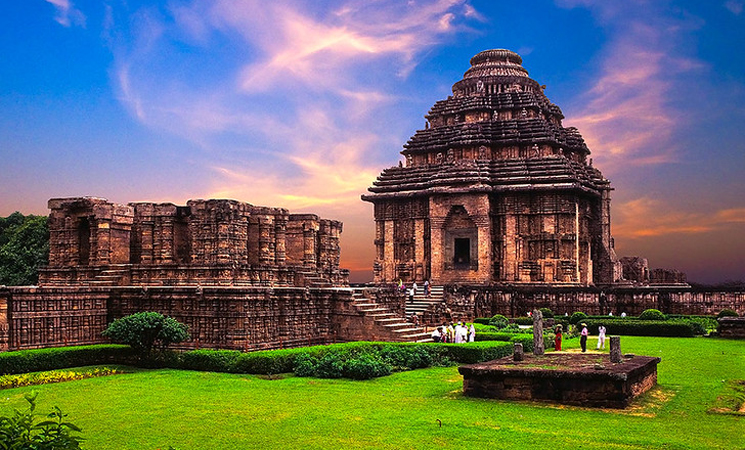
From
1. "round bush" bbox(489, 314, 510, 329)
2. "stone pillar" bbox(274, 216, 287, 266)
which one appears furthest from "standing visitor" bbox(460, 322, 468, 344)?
"stone pillar" bbox(274, 216, 287, 266)

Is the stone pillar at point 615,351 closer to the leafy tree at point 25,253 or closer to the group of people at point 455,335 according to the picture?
the group of people at point 455,335

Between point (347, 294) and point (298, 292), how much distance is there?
69.9 inches

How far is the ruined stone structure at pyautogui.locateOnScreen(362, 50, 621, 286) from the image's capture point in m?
40.0

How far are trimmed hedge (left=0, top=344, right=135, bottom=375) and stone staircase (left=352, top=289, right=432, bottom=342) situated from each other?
7.42 meters

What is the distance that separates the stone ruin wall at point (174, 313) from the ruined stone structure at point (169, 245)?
1612mm

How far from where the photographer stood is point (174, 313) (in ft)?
68.2

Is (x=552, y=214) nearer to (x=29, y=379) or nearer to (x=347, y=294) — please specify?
(x=347, y=294)

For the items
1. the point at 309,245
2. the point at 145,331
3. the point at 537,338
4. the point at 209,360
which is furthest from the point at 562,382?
the point at 309,245

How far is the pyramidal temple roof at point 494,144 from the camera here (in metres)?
40.7

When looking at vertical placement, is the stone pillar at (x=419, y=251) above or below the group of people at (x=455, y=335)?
above

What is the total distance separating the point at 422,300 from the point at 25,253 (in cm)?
2290

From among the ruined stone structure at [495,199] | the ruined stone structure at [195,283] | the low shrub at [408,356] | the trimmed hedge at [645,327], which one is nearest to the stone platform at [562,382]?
the low shrub at [408,356]

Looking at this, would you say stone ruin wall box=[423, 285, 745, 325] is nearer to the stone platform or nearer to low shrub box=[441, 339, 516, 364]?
low shrub box=[441, 339, 516, 364]

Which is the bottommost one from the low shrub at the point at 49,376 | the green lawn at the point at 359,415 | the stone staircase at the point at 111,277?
the green lawn at the point at 359,415
